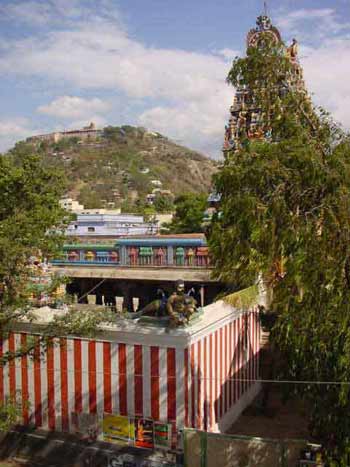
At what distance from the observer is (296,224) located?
20.0 ft

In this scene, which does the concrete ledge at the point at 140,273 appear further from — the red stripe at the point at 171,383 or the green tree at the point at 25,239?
the red stripe at the point at 171,383

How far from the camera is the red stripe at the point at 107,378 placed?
10.4 meters

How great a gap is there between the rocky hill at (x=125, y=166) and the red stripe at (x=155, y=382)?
81115 mm

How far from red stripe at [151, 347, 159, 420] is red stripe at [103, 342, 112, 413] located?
1.05m

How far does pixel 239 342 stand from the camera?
12.9 m

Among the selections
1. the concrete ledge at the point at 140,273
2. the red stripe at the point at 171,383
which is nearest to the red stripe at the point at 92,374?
the red stripe at the point at 171,383

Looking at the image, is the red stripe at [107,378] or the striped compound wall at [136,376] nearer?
the striped compound wall at [136,376]

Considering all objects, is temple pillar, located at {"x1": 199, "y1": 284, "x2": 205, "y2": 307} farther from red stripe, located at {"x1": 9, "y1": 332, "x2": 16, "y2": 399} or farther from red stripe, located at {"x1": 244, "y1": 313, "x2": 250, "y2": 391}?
red stripe, located at {"x1": 9, "y1": 332, "x2": 16, "y2": 399}

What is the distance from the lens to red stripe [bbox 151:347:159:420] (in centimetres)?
991

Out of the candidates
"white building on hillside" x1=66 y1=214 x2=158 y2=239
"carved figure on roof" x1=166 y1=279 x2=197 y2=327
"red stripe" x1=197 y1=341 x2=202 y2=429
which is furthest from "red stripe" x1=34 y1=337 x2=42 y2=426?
"white building on hillside" x1=66 y1=214 x2=158 y2=239

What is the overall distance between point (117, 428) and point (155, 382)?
4.76 ft

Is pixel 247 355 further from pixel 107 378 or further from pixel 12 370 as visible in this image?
pixel 12 370

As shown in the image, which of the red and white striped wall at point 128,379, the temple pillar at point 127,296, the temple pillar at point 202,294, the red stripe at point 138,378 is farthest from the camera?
the temple pillar at point 127,296

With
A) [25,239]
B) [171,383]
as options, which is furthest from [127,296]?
[25,239]
